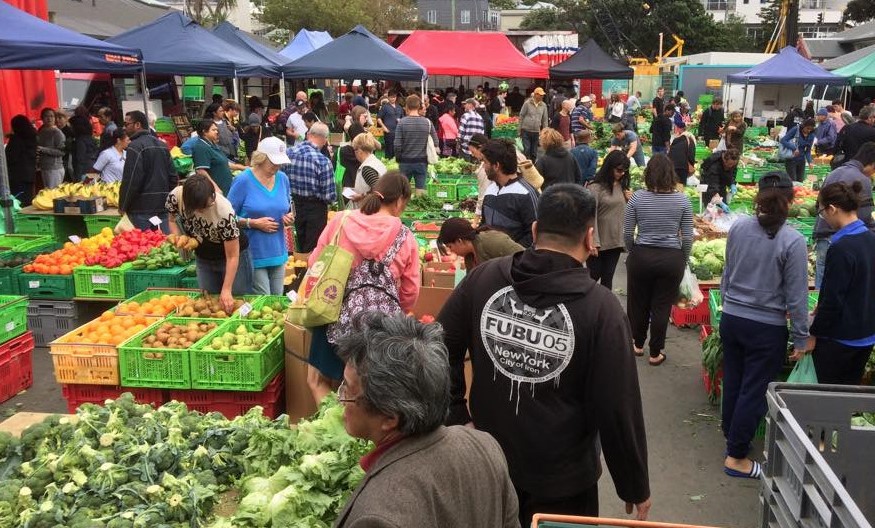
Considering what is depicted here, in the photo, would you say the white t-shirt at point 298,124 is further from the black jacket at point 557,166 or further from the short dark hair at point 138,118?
the black jacket at point 557,166

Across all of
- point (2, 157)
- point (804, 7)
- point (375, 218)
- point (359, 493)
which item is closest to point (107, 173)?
point (2, 157)

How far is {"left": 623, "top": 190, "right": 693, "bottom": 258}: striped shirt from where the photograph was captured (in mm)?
6105

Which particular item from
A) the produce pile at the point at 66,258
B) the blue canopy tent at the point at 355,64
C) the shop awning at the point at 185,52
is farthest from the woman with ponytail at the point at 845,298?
the shop awning at the point at 185,52

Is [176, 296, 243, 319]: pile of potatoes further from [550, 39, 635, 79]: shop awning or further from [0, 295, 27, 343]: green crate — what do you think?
[550, 39, 635, 79]: shop awning

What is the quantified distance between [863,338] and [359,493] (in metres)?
3.93

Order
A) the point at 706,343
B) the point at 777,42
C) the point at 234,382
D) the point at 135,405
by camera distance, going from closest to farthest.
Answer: the point at 135,405
the point at 234,382
the point at 706,343
the point at 777,42

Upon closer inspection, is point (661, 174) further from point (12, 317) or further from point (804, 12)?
point (804, 12)

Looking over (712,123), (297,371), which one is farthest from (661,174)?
(712,123)

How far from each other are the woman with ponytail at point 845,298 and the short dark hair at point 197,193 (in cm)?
392

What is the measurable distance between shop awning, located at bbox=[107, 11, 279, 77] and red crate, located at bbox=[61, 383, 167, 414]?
883 cm

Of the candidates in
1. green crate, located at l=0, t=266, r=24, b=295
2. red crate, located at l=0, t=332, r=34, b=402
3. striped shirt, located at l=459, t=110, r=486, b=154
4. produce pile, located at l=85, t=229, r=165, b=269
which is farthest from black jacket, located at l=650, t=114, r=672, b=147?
red crate, located at l=0, t=332, r=34, b=402

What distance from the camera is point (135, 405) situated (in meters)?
3.94

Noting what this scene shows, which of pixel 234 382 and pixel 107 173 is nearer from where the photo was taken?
pixel 234 382

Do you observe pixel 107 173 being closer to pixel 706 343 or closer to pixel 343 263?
pixel 343 263
